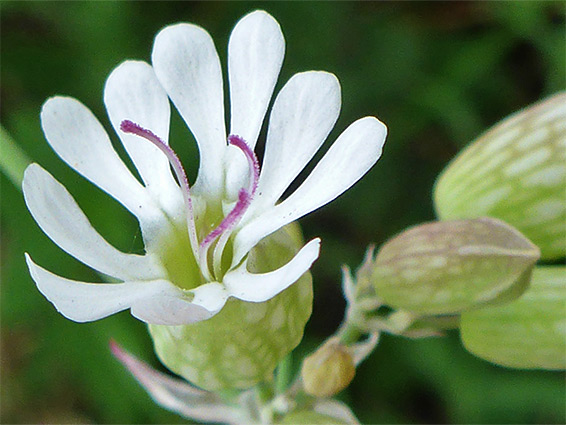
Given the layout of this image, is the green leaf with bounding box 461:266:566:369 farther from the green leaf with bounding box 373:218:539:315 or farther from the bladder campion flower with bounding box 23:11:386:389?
the bladder campion flower with bounding box 23:11:386:389

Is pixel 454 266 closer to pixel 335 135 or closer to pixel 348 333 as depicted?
pixel 348 333

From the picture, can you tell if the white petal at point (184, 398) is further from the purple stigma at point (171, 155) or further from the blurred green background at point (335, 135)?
the blurred green background at point (335, 135)

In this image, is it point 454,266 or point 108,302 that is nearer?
point 108,302

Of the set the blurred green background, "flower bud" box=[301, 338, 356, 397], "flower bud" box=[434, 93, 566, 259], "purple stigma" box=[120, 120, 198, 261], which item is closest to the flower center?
"purple stigma" box=[120, 120, 198, 261]

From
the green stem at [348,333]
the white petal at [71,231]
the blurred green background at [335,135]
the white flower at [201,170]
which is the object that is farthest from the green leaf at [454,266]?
the blurred green background at [335,135]

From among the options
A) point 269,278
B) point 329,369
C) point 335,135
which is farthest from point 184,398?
point 335,135

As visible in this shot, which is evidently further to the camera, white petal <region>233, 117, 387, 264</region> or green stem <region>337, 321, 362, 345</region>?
green stem <region>337, 321, 362, 345</region>

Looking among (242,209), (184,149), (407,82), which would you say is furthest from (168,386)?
(407,82)
